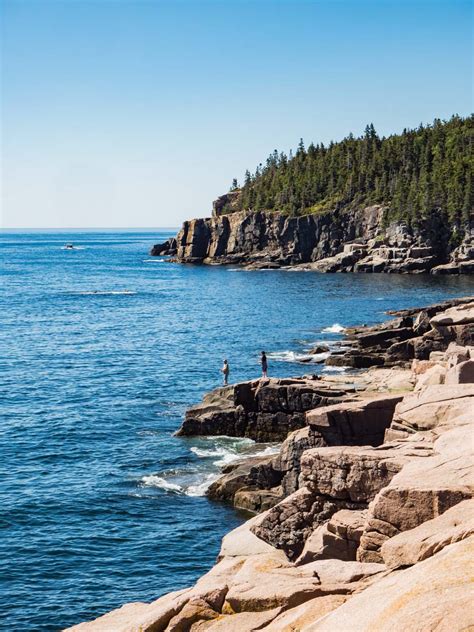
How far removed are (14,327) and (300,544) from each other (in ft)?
248

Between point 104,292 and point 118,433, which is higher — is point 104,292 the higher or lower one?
the higher one

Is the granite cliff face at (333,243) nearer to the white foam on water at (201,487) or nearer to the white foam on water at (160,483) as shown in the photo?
the white foam on water at (201,487)

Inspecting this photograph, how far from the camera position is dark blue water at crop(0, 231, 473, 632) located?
3069 centimetres

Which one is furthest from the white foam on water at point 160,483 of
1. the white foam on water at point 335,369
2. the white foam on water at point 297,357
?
the white foam on water at point 297,357

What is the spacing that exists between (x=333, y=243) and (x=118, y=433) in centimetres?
13030

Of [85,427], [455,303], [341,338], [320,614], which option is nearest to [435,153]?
[455,303]

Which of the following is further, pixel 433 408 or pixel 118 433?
pixel 118 433

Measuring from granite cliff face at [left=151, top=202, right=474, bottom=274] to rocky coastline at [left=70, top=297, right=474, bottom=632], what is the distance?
11488cm

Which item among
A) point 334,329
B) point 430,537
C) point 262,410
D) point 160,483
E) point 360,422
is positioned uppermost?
point 430,537

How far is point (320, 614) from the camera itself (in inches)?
614

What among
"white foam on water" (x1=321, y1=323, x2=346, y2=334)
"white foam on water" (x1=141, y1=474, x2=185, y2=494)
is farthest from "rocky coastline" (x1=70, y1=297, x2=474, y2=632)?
"white foam on water" (x1=321, y1=323, x2=346, y2=334)

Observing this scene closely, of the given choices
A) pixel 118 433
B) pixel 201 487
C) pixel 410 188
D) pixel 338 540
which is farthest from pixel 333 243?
pixel 338 540

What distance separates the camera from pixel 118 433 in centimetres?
4884

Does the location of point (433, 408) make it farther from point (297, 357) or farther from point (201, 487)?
point (297, 357)
